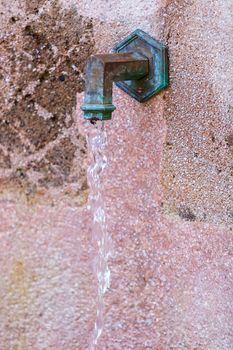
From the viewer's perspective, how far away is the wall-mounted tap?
2.95 feet

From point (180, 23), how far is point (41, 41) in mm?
246

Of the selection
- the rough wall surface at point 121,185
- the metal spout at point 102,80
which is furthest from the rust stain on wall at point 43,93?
the metal spout at point 102,80

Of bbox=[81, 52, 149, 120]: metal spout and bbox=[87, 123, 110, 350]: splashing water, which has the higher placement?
bbox=[81, 52, 149, 120]: metal spout

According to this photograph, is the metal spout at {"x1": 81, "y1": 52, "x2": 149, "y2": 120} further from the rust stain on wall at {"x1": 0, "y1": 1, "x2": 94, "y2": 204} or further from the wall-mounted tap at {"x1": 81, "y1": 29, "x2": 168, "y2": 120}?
the rust stain on wall at {"x1": 0, "y1": 1, "x2": 94, "y2": 204}

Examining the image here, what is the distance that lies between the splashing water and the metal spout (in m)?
0.15

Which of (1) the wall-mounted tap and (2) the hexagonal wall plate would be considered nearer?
(1) the wall-mounted tap

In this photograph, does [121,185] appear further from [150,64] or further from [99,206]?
[150,64]

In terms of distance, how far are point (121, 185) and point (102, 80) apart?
0.23 metres

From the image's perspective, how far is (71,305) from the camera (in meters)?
1.14

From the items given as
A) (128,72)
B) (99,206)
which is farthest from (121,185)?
(128,72)

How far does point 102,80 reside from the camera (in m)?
0.91

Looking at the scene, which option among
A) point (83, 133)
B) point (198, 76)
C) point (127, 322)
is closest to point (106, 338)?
point (127, 322)

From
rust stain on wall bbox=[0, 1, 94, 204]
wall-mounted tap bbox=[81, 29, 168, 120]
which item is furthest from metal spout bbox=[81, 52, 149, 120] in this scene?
rust stain on wall bbox=[0, 1, 94, 204]

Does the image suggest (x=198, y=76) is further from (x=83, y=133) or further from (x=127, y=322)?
(x=127, y=322)
